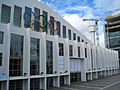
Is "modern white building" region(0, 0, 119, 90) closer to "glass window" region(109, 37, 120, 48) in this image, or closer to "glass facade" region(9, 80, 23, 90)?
"glass facade" region(9, 80, 23, 90)

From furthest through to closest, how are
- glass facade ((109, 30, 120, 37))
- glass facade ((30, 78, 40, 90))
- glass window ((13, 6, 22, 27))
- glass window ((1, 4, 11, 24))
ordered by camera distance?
glass facade ((109, 30, 120, 37))
glass window ((13, 6, 22, 27))
glass window ((1, 4, 11, 24))
glass facade ((30, 78, 40, 90))

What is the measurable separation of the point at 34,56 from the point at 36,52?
915mm

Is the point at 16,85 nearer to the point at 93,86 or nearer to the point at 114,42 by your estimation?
the point at 93,86

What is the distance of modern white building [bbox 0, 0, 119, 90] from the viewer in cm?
2503

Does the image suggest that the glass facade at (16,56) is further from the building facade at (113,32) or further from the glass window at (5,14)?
the building facade at (113,32)

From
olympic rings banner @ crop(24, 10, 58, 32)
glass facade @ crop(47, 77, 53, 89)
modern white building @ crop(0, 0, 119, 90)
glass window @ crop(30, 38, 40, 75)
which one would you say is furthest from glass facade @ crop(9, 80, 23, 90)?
olympic rings banner @ crop(24, 10, 58, 32)

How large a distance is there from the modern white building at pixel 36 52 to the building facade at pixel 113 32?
46.6 m

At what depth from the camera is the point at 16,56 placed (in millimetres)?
26234

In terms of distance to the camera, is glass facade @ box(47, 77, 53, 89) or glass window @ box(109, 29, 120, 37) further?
glass window @ box(109, 29, 120, 37)

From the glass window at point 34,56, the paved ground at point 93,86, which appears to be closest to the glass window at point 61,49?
the glass window at point 34,56

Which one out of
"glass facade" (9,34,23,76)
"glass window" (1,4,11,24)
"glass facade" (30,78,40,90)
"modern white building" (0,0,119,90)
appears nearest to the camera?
"modern white building" (0,0,119,90)

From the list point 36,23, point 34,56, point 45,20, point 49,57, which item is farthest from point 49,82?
point 45,20

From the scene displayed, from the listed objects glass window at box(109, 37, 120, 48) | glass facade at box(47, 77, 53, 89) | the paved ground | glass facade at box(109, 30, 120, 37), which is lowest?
the paved ground

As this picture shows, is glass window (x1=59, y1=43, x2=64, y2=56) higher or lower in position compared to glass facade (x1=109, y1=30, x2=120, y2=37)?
lower
